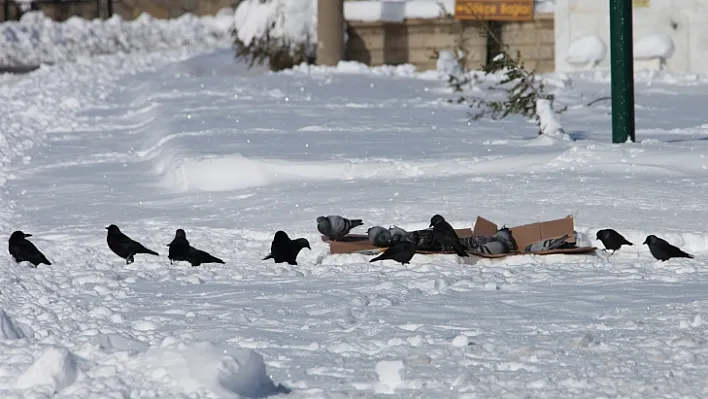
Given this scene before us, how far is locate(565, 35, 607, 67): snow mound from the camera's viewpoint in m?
21.9

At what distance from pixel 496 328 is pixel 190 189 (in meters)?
5.63

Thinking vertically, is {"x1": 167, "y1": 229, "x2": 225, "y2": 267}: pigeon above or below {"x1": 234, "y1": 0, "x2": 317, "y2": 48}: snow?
below

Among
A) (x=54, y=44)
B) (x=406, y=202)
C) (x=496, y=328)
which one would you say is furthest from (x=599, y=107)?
(x=54, y=44)

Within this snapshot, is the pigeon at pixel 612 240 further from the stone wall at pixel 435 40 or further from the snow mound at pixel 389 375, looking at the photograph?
the stone wall at pixel 435 40

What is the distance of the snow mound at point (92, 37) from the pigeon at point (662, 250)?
101ft

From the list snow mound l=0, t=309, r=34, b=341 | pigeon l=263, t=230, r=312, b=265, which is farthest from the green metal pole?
snow mound l=0, t=309, r=34, b=341

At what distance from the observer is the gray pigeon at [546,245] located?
8133 millimetres

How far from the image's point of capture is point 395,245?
798 centimetres

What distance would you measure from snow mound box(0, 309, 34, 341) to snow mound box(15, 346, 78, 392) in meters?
0.79

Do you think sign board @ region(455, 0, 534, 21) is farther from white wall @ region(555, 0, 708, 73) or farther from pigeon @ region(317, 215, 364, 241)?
pigeon @ region(317, 215, 364, 241)

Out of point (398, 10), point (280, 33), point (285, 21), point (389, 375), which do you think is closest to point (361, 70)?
point (398, 10)

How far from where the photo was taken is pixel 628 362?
5.37 m

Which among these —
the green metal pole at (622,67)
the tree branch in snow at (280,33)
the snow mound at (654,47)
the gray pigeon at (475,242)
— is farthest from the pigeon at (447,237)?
the tree branch in snow at (280,33)

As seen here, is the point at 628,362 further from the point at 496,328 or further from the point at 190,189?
the point at 190,189
